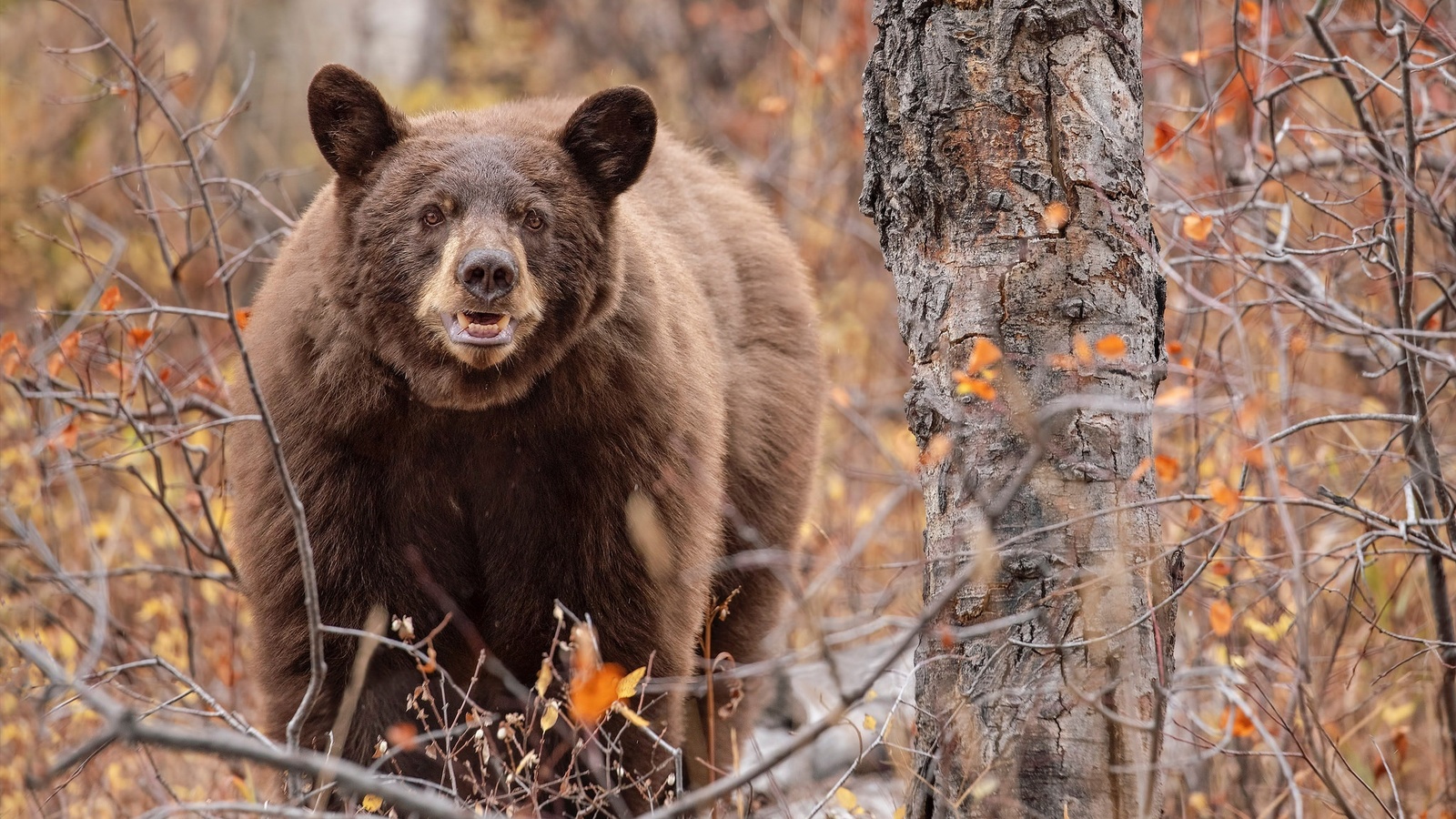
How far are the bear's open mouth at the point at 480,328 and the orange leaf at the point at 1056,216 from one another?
1.35 m

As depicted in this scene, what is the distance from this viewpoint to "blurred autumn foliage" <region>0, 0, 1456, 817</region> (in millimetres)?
3270

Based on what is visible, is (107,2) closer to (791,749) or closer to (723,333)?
(723,333)

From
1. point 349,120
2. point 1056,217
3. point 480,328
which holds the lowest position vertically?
point 480,328

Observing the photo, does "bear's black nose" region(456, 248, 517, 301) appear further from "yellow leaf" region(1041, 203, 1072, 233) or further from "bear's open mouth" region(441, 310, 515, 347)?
"yellow leaf" region(1041, 203, 1072, 233)

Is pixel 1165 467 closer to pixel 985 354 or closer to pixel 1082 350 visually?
pixel 1082 350

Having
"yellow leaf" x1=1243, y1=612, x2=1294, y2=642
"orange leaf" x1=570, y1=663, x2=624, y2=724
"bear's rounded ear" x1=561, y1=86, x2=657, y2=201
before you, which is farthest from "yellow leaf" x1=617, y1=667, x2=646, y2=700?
"yellow leaf" x1=1243, y1=612, x2=1294, y2=642

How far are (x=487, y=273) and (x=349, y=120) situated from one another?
2.36 ft

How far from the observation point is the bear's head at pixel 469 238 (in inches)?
135

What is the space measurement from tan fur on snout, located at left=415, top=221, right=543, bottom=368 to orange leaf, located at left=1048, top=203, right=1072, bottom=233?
1313 millimetres

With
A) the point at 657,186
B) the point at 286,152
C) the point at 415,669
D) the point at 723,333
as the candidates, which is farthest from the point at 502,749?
the point at 286,152

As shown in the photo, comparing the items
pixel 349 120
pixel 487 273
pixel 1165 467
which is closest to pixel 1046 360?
pixel 1165 467

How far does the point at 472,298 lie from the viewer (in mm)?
3402

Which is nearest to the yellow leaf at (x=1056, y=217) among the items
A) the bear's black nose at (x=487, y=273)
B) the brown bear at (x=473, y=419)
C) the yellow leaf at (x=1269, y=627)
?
the brown bear at (x=473, y=419)

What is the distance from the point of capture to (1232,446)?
5281mm
